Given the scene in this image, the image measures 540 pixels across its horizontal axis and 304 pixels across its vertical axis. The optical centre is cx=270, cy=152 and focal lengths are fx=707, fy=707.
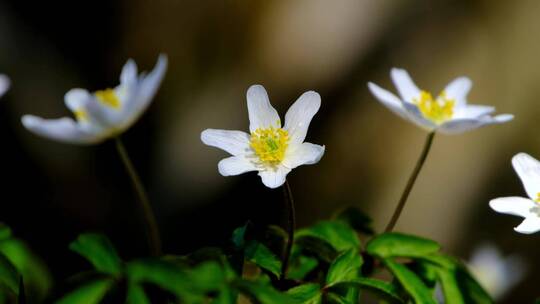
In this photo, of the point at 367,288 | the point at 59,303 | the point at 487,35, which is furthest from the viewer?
the point at 487,35

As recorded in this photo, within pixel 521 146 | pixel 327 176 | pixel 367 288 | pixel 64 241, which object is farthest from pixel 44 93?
pixel 367 288

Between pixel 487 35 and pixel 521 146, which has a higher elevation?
pixel 487 35

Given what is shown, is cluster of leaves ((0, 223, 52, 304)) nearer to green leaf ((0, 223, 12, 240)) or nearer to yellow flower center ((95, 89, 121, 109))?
green leaf ((0, 223, 12, 240))

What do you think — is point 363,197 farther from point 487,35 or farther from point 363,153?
point 487,35

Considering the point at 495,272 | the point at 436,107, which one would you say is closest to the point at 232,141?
the point at 436,107

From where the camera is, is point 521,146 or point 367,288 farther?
point 521,146

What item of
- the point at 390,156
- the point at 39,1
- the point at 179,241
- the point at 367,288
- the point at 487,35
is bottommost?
the point at 367,288

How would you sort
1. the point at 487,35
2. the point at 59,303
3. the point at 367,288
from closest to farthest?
the point at 59,303, the point at 367,288, the point at 487,35

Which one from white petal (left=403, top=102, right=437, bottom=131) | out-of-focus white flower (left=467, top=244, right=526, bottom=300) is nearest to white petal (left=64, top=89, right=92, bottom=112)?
white petal (left=403, top=102, right=437, bottom=131)
